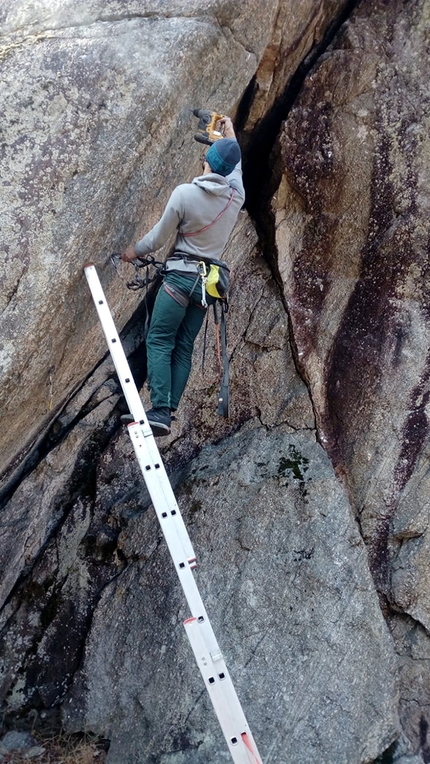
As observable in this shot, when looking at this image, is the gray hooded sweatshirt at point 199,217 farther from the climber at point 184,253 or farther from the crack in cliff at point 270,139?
the crack in cliff at point 270,139

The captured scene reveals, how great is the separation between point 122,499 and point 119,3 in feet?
17.4

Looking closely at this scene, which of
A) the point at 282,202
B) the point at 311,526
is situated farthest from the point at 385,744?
the point at 282,202

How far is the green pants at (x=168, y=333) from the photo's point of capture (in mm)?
6328

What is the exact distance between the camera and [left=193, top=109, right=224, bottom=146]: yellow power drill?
253 inches

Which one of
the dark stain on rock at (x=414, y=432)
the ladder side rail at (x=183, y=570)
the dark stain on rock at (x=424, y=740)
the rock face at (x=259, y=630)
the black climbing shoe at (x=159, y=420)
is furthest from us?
the dark stain on rock at (x=414, y=432)

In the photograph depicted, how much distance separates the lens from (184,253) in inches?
253

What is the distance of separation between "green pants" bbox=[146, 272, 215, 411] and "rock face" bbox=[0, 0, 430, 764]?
722 millimetres

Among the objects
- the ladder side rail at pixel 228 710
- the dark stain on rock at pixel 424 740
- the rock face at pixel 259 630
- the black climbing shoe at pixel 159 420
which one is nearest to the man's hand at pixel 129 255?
the black climbing shoe at pixel 159 420

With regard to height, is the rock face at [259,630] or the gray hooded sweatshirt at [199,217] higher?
the gray hooded sweatshirt at [199,217]

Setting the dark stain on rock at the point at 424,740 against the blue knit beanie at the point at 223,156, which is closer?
the blue knit beanie at the point at 223,156

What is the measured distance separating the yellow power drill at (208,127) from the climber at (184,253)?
0.10 meters

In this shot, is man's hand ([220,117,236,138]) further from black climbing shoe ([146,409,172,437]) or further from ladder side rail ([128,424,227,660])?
ladder side rail ([128,424,227,660])

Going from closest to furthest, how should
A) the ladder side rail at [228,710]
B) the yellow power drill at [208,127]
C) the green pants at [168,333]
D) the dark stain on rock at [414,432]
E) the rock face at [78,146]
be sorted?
the ladder side rail at [228,710], the rock face at [78,146], the green pants at [168,333], the yellow power drill at [208,127], the dark stain on rock at [414,432]

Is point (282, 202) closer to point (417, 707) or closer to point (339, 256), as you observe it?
point (339, 256)
